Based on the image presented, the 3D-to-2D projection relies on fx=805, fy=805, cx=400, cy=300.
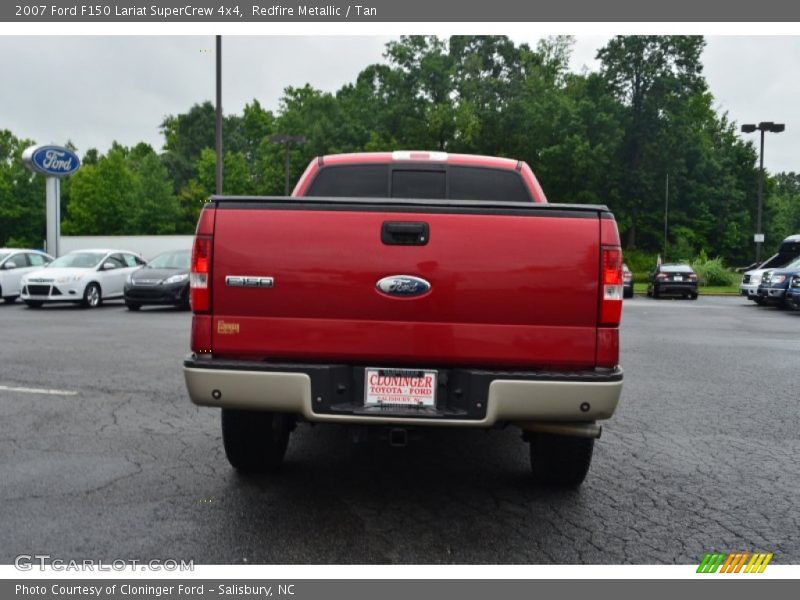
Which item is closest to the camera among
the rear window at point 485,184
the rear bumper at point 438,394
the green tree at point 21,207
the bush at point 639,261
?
the rear bumper at point 438,394

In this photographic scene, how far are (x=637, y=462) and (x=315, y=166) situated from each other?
10.2 feet

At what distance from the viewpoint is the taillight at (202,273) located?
394 centimetres

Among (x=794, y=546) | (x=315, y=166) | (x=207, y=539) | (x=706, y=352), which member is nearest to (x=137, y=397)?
(x=315, y=166)

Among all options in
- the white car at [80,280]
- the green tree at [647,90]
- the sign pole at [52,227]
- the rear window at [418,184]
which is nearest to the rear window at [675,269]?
the white car at [80,280]

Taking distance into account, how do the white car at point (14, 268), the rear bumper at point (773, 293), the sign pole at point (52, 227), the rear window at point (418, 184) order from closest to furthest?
1. the rear window at point (418, 184)
2. the white car at point (14, 268)
3. the rear bumper at point (773, 293)
4. the sign pole at point (52, 227)

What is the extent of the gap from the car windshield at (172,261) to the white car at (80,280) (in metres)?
1.48

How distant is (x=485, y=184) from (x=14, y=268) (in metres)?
19.9

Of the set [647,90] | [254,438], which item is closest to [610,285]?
[254,438]

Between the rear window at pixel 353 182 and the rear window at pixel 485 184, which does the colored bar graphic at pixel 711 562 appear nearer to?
the rear window at pixel 485 184

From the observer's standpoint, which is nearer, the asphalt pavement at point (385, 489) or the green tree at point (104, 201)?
the asphalt pavement at point (385, 489)

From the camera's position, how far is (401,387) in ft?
13.0

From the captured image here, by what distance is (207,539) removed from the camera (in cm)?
381

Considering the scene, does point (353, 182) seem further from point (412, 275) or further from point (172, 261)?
point (172, 261)
